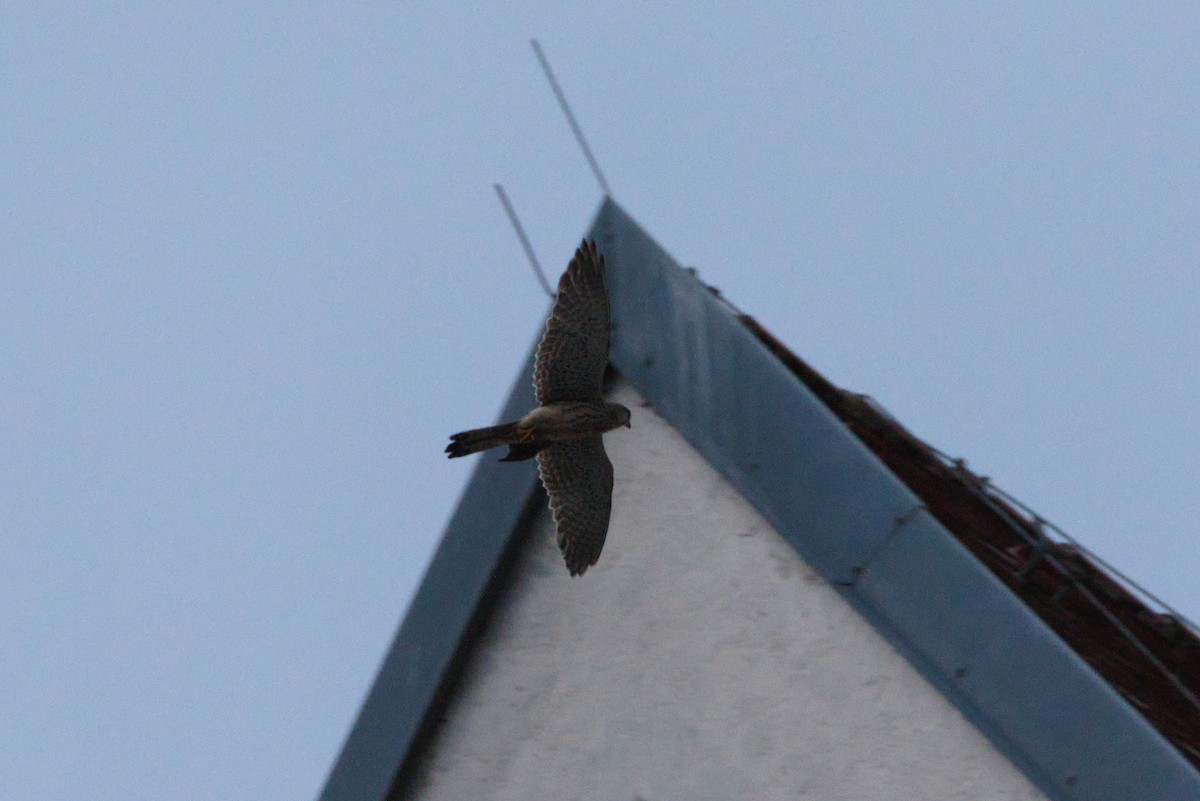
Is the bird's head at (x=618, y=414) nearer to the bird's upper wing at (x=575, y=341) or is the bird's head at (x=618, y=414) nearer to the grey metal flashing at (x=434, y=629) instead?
the bird's upper wing at (x=575, y=341)

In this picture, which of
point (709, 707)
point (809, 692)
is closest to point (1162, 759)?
point (809, 692)

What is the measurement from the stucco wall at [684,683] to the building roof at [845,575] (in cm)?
9

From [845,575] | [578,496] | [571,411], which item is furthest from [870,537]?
[571,411]

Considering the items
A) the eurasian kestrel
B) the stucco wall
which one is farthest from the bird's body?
the stucco wall

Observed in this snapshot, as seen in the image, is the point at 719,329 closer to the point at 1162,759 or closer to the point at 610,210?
the point at 610,210

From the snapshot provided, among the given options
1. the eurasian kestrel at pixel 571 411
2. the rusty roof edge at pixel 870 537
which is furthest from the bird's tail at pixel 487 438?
the rusty roof edge at pixel 870 537

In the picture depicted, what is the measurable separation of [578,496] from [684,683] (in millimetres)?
738

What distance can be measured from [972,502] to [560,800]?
9.08 feet

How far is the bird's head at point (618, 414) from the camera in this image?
6129mm

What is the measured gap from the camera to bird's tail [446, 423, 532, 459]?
6203 millimetres

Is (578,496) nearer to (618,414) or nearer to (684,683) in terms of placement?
(618,414)

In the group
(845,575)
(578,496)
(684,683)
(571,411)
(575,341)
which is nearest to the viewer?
(845,575)

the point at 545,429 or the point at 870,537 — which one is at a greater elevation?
the point at 870,537

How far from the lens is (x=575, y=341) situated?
621 centimetres
